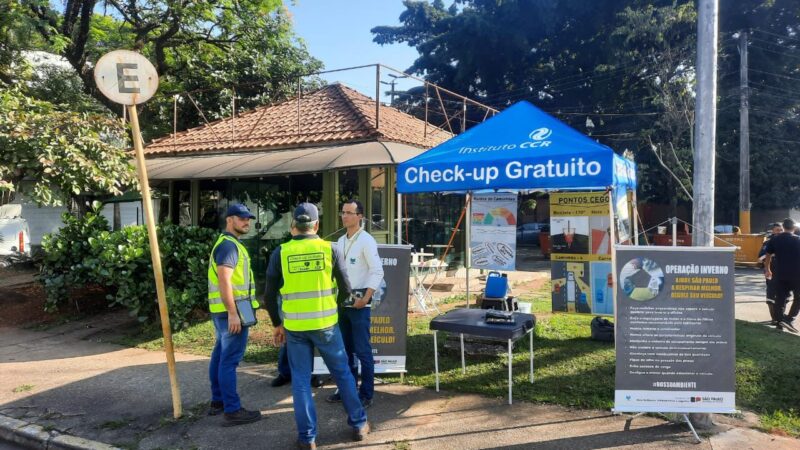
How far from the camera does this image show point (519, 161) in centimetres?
563

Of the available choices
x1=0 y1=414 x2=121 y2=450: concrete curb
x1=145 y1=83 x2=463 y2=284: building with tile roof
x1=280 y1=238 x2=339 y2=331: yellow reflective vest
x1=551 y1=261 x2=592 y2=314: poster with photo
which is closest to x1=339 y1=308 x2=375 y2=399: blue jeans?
x1=280 y1=238 x2=339 y2=331: yellow reflective vest

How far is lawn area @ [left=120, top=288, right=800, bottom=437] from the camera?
4.89 m

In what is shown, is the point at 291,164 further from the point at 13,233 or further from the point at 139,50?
the point at 13,233

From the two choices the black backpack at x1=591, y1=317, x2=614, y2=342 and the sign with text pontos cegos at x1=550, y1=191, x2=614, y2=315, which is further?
the black backpack at x1=591, y1=317, x2=614, y2=342

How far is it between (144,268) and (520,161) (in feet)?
18.3

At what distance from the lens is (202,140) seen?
42.2 feet

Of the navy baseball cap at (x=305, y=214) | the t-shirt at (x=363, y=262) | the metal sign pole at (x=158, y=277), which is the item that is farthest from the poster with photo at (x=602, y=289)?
the metal sign pole at (x=158, y=277)

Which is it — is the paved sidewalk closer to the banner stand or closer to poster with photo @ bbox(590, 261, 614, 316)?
the banner stand

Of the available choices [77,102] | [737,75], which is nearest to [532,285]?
[77,102]

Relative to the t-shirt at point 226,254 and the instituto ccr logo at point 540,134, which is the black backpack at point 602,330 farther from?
the t-shirt at point 226,254

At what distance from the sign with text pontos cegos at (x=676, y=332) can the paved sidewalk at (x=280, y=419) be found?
30cm

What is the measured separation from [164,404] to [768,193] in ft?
99.3

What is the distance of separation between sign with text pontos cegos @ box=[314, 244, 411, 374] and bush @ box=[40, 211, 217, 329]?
3141mm

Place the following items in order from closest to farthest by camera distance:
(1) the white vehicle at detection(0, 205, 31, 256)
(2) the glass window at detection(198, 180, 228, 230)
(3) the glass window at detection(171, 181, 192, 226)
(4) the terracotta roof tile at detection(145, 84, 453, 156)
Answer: (4) the terracotta roof tile at detection(145, 84, 453, 156)
(2) the glass window at detection(198, 180, 228, 230)
(3) the glass window at detection(171, 181, 192, 226)
(1) the white vehicle at detection(0, 205, 31, 256)
